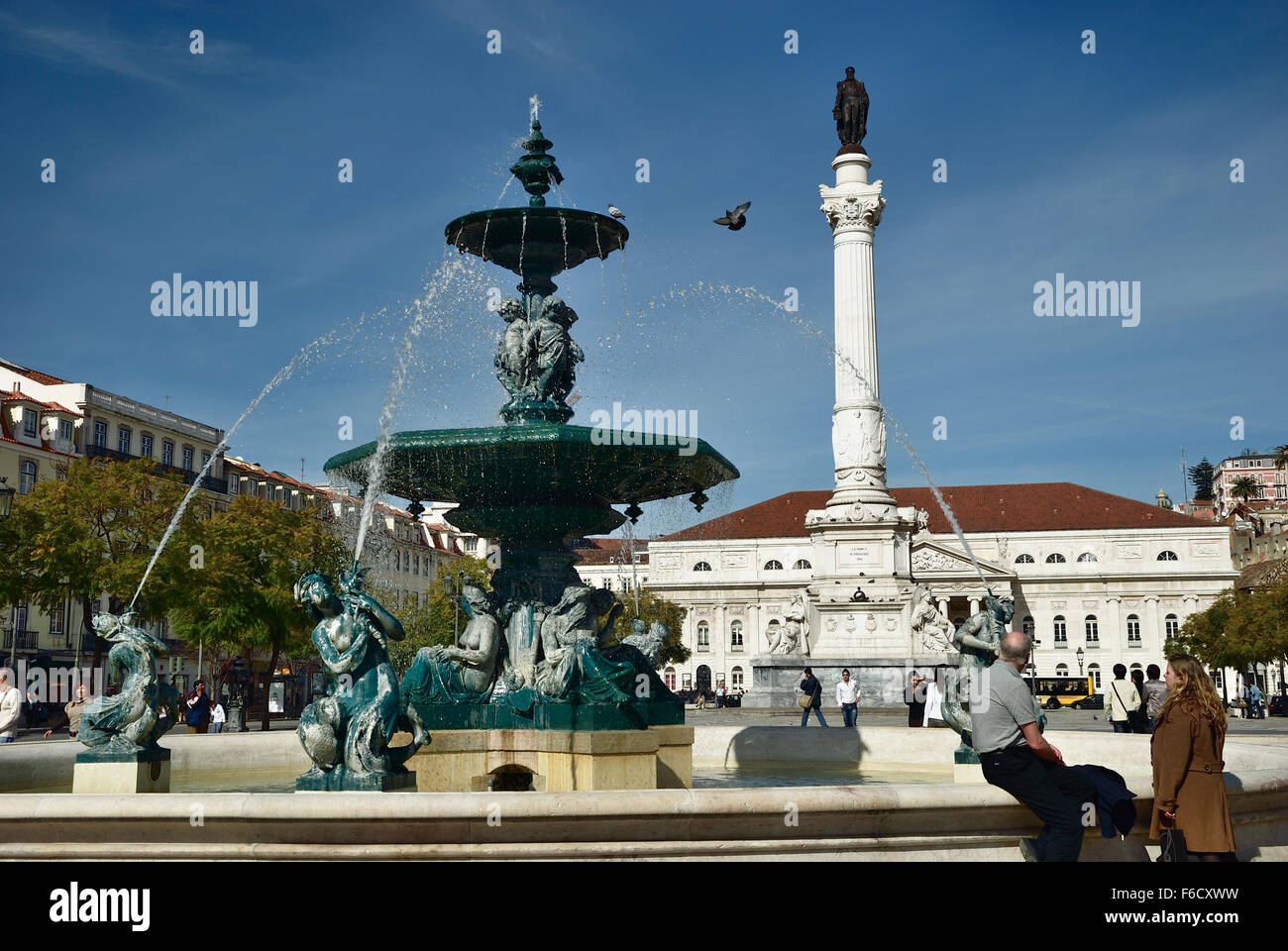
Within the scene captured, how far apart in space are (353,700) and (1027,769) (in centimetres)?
374

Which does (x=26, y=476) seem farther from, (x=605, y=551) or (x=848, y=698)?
(x=848, y=698)

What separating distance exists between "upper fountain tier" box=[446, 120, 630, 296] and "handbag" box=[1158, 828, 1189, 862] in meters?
7.02

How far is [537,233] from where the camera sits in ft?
36.1

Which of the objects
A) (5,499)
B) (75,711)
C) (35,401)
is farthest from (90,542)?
(35,401)

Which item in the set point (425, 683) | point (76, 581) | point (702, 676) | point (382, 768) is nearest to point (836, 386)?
point (76, 581)

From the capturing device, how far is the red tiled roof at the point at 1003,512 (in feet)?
301

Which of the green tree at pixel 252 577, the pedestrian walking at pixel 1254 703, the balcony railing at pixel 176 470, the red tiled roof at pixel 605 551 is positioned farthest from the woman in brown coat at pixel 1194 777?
the red tiled roof at pixel 605 551

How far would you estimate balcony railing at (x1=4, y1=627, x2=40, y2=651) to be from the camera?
43.8m

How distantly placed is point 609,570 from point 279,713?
145 feet

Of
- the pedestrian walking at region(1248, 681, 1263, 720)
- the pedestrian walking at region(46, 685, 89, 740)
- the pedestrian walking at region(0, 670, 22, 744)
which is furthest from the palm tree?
the pedestrian walking at region(0, 670, 22, 744)

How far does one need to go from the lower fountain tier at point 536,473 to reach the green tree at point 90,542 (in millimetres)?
21002

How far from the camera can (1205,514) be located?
478 feet

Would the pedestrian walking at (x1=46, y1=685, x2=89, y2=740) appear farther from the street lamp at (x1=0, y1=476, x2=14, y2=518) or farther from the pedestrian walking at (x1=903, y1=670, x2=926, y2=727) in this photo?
the pedestrian walking at (x1=903, y1=670, x2=926, y2=727)
